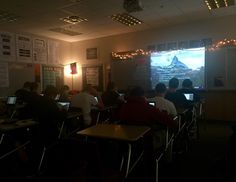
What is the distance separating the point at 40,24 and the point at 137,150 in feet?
16.4

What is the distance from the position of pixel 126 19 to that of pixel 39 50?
3.24m

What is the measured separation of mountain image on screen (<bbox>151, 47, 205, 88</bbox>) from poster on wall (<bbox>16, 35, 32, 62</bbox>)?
3835 mm

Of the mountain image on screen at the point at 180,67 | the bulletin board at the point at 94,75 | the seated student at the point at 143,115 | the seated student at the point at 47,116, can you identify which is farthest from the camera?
the bulletin board at the point at 94,75

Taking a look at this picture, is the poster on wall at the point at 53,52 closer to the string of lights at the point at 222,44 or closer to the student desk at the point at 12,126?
the string of lights at the point at 222,44

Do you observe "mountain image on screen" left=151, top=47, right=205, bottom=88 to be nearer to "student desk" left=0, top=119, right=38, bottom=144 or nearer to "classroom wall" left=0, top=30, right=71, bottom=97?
"classroom wall" left=0, top=30, right=71, bottom=97

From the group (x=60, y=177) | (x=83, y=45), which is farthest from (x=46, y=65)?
(x=60, y=177)

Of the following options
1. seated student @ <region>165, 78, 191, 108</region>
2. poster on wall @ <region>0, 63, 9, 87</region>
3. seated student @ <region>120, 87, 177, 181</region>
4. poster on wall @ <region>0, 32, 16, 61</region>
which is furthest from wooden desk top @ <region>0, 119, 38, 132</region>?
poster on wall @ <region>0, 32, 16, 61</region>

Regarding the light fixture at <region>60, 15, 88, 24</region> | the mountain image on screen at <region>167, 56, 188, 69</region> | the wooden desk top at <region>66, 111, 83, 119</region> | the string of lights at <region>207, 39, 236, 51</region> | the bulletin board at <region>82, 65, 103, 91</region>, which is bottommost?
the wooden desk top at <region>66, 111, 83, 119</region>

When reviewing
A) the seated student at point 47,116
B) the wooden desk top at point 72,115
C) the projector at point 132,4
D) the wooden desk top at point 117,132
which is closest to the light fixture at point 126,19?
the projector at point 132,4

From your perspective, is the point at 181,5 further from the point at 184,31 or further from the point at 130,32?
the point at 130,32

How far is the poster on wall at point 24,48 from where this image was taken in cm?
711

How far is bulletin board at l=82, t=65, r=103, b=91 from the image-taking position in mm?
8344

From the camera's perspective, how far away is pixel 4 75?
6.78 meters

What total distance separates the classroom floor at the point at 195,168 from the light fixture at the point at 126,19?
3.38m
